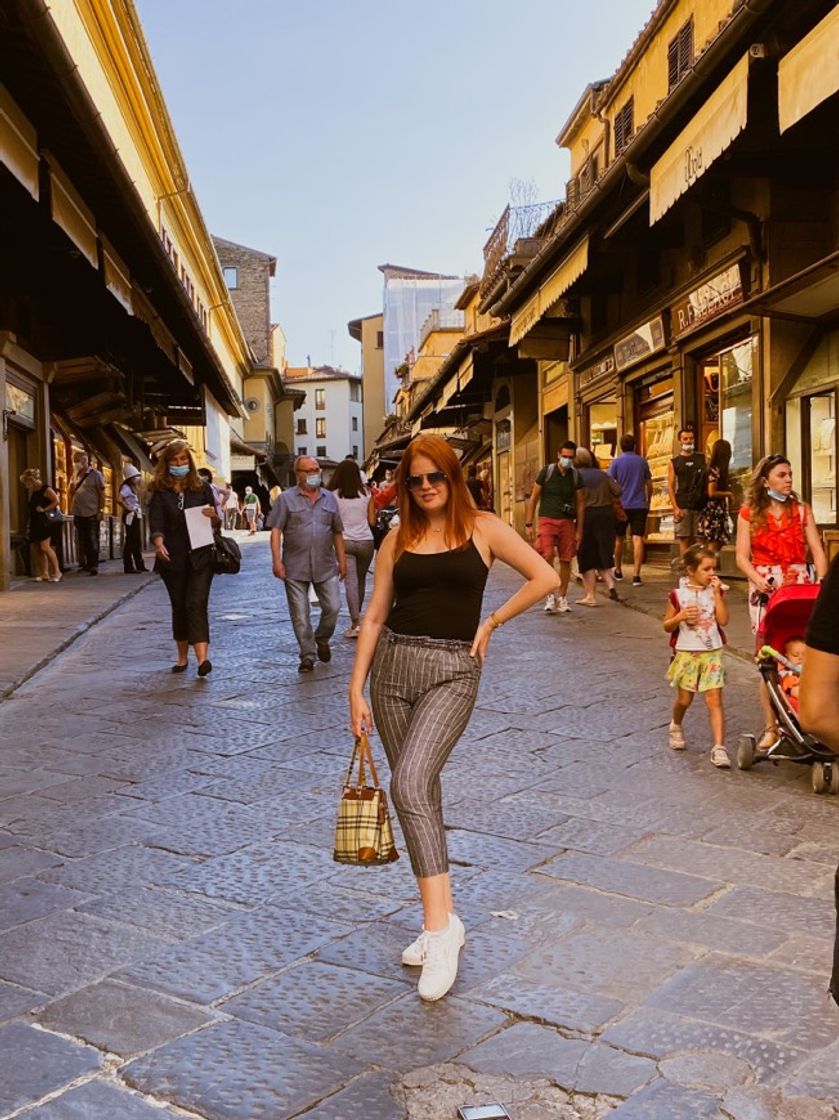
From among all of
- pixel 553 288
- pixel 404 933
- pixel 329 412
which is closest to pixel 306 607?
pixel 404 933

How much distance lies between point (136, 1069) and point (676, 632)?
4.12 meters

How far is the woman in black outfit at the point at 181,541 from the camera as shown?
872 centimetres

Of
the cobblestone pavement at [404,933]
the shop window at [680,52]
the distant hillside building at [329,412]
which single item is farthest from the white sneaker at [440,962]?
the distant hillside building at [329,412]

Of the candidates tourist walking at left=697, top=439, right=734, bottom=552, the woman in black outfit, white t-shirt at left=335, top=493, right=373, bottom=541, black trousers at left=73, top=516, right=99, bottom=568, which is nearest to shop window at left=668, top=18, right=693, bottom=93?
tourist walking at left=697, top=439, right=734, bottom=552

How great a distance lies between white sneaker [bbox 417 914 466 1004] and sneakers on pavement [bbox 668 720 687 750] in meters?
3.16

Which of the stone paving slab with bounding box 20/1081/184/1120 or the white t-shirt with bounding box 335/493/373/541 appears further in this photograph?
the white t-shirt with bounding box 335/493/373/541

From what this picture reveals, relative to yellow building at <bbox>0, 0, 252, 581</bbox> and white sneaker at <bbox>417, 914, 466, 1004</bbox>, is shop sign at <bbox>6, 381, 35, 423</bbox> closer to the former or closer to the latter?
yellow building at <bbox>0, 0, 252, 581</bbox>

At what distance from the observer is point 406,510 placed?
11.6 feet

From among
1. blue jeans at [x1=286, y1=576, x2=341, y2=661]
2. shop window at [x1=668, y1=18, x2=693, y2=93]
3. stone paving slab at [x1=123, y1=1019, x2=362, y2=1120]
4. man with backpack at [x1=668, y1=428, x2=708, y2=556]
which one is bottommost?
stone paving slab at [x1=123, y1=1019, x2=362, y2=1120]

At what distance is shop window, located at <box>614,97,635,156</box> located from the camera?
19703 millimetres

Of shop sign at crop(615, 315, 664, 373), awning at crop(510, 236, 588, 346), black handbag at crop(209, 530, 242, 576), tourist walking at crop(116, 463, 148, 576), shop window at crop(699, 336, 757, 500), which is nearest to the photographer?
black handbag at crop(209, 530, 242, 576)

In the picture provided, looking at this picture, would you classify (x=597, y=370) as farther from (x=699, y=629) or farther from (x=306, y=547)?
(x=699, y=629)

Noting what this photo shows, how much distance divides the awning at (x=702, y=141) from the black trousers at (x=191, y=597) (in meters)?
5.29

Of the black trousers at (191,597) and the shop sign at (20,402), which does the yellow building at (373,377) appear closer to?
the shop sign at (20,402)
